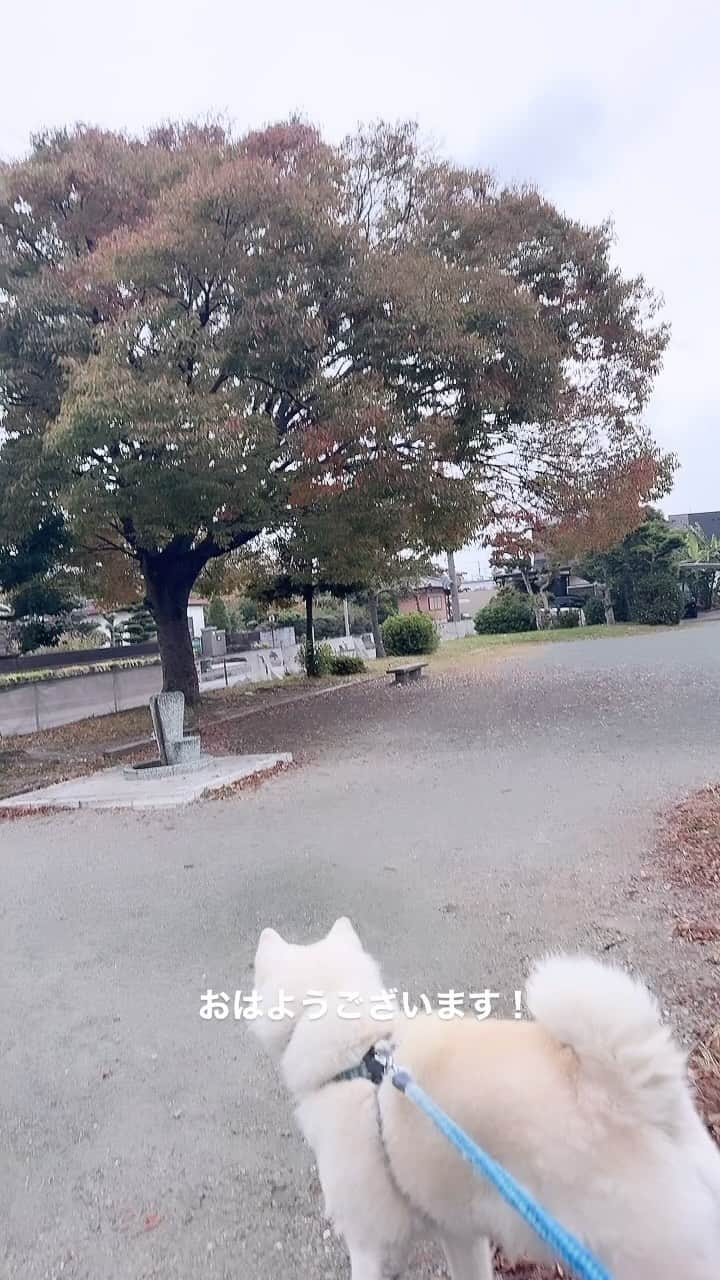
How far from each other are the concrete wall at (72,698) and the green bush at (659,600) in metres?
23.2

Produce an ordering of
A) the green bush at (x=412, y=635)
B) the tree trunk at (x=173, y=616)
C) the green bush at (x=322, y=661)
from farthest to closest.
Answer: the green bush at (x=412, y=635)
the green bush at (x=322, y=661)
the tree trunk at (x=173, y=616)

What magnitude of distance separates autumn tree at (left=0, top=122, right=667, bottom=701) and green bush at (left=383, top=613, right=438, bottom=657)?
44.3 feet

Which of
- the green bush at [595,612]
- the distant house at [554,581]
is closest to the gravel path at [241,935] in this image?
the green bush at [595,612]

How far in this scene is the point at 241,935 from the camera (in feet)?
13.4

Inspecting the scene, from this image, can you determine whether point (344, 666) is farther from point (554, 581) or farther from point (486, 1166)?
point (554, 581)

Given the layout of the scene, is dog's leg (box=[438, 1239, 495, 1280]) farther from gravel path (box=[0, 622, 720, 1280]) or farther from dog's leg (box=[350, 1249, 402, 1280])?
gravel path (box=[0, 622, 720, 1280])

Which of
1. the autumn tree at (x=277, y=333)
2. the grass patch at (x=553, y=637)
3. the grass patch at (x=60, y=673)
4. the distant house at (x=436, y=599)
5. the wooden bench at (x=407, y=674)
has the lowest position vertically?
the grass patch at (x=553, y=637)

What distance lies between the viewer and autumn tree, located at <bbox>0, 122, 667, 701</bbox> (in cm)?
959

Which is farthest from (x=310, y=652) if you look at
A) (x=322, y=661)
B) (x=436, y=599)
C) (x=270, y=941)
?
(x=436, y=599)

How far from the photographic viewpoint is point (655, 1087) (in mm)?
1371

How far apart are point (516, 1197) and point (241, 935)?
3019 millimetres

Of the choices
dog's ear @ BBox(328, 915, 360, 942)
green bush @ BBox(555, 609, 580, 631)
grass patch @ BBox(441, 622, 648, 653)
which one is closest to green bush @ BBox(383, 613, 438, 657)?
grass patch @ BBox(441, 622, 648, 653)

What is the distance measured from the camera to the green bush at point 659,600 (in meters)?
33.3

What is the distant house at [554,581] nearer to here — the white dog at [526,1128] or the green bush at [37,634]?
the green bush at [37,634]
